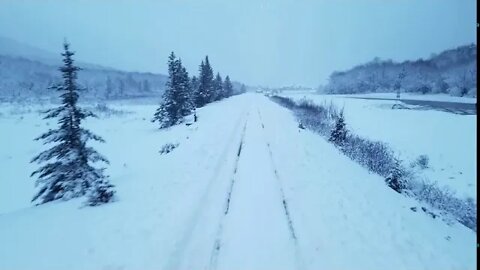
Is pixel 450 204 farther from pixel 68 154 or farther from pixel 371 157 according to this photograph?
pixel 68 154

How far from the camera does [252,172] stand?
450 inches

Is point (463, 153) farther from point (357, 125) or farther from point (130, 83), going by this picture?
point (130, 83)

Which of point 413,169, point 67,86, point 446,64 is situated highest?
point 446,64

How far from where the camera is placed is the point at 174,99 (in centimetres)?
3700

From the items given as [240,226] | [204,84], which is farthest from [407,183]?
Answer: [204,84]

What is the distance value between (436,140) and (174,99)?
1104 inches

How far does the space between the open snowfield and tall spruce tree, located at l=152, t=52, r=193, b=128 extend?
66.7 feet

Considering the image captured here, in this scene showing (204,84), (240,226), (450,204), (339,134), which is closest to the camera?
(240,226)

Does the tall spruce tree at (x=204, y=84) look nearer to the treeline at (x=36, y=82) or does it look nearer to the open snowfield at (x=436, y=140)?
the open snowfield at (x=436, y=140)

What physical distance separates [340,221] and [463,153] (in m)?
14.9

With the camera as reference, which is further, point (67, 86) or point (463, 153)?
point (463, 153)

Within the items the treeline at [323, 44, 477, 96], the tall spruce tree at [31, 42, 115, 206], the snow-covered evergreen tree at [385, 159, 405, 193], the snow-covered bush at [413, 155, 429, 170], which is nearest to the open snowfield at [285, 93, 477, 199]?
the snow-covered bush at [413, 155, 429, 170]

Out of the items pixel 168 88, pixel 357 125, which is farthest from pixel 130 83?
pixel 357 125

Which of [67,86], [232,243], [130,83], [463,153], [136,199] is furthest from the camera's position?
[130,83]
